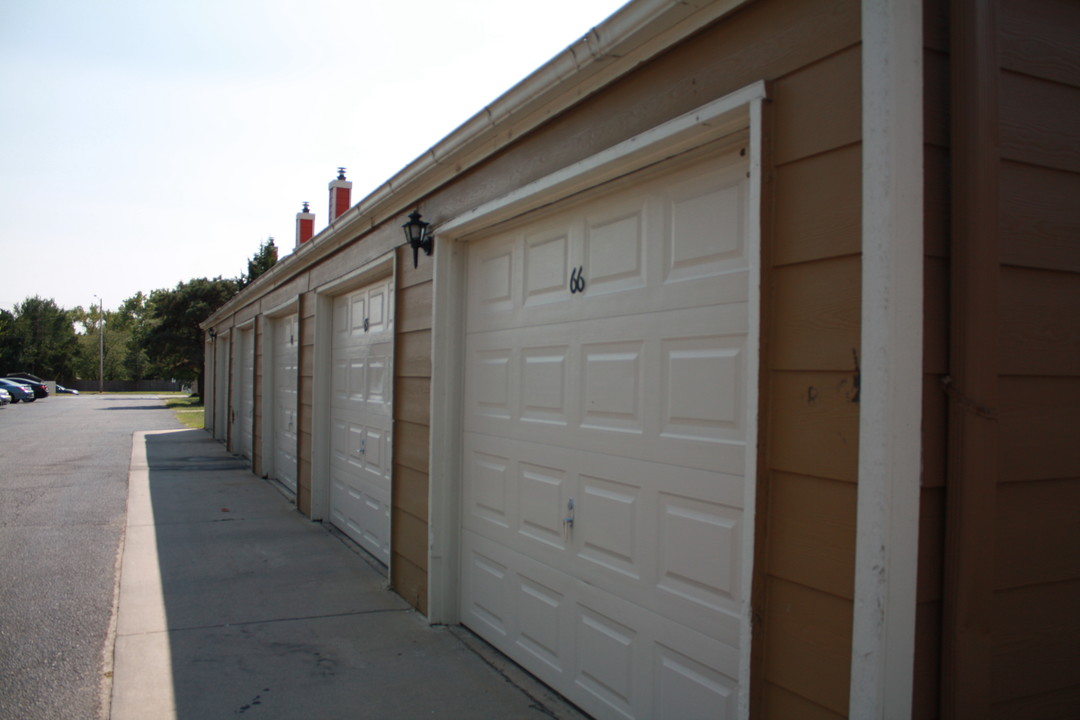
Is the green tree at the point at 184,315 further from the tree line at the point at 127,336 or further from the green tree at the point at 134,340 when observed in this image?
the green tree at the point at 134,340

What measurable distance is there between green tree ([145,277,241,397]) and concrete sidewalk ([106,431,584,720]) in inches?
1342

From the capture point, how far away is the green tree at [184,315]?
1515 inches

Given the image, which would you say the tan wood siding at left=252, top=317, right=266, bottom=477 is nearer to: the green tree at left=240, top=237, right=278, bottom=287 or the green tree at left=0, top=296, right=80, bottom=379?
the green tree at left=240, top=237, right=278, bottom=287

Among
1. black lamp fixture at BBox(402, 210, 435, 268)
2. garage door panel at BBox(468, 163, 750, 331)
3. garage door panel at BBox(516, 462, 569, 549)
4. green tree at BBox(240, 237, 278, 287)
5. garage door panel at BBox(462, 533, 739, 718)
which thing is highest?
green tree at BBox(240, 237, 278, 287)

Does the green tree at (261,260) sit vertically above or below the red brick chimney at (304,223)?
above

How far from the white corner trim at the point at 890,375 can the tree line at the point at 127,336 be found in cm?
3014

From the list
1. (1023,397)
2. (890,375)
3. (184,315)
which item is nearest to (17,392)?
(184,315)

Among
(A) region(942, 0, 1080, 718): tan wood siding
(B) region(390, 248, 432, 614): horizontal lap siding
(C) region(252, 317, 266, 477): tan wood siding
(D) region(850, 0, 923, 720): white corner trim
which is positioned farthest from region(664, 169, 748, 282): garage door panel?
(C) region(252, 317, 266, 477): tan wood siding

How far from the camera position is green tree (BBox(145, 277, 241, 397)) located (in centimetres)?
3847

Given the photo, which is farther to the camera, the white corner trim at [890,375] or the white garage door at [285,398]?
the white garage door at [285,398]

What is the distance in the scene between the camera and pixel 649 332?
3.04 m

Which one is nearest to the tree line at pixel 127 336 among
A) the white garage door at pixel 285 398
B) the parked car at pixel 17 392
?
the parked car at pixel 17 392

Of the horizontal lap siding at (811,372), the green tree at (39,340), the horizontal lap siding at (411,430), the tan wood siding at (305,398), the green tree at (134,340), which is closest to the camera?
the horizontal lap siding at (811,372)

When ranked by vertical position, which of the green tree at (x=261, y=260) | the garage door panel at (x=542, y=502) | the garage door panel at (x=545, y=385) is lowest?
the garage door panel at (x=542, y=502)
